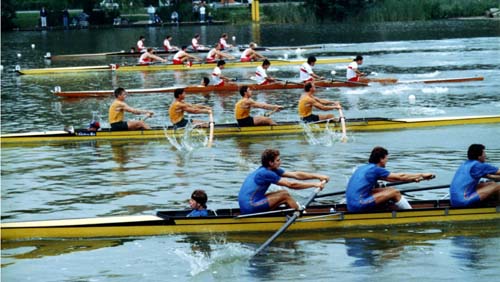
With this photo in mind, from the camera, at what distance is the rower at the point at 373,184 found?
14.4m

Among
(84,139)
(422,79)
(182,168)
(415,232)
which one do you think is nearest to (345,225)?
(415,232)

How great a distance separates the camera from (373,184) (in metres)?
14.5

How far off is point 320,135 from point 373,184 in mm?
8513

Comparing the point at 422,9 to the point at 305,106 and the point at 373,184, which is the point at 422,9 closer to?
the point at 305,106

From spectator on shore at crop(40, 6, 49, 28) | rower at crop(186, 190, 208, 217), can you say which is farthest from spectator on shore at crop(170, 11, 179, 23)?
rower at crop(186, 190, 208, 217)

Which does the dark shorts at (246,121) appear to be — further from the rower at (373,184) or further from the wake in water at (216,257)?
the wake in water at (216,257)

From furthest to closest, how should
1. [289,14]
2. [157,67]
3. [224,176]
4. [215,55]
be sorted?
[289,14]
[215,55]
[157,67]
[224,176]

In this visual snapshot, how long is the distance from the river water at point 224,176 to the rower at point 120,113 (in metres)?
0.39

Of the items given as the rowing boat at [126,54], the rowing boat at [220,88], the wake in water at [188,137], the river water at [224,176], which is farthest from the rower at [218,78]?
the rowing boat at [126,54]

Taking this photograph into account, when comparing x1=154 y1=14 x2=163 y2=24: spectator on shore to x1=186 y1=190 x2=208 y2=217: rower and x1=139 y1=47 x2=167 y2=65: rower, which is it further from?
x1=186 y1=190 x2=208 y2=217: rower

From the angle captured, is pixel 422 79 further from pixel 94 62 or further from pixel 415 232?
pixel 415 232

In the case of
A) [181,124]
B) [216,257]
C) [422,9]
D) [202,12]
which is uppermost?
[202,12]

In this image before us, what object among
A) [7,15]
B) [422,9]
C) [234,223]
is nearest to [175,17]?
[7,15]

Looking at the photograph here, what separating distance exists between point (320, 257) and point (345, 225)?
3.69 ft
